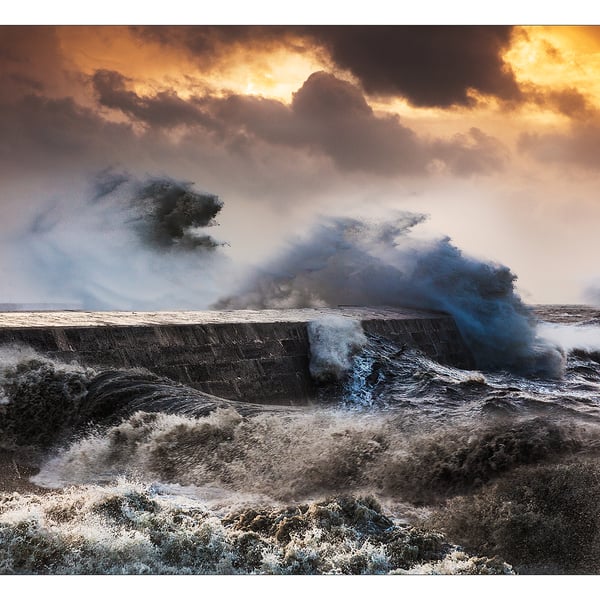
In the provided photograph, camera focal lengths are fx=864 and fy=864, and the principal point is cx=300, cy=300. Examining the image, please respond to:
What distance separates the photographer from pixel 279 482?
546cm

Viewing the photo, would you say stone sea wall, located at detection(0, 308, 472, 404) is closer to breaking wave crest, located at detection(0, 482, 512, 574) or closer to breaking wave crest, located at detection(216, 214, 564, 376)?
breaking wave crest, located at detection(216, 214, 564, 376)

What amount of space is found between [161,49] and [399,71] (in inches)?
68.8

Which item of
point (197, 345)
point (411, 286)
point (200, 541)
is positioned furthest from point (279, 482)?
point (411, 286)

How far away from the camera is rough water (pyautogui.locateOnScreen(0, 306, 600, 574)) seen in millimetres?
4727

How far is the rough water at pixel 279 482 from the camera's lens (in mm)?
4727

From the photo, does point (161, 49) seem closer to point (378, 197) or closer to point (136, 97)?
point (136, 97)

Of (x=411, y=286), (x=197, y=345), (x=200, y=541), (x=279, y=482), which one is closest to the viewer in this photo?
(x=200, y=541)

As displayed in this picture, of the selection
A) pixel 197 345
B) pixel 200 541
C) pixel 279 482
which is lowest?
pixel 200 541

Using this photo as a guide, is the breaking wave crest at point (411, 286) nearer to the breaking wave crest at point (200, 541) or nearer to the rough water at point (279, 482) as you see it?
the rough water at point (279, 482)

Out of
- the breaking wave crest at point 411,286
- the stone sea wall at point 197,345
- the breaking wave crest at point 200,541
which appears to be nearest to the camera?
the breaking wave crest at point 200,541

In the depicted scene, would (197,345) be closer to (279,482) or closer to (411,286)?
(279,482)

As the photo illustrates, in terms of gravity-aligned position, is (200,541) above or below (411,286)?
below

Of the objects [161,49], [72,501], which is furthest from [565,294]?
[72,501]

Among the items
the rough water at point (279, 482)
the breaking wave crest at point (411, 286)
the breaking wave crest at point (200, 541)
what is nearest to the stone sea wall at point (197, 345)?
the rough water at point (279, 482)
